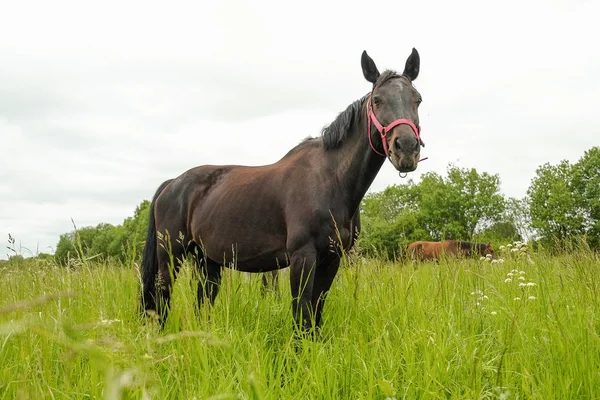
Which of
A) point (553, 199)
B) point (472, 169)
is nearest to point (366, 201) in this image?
point (472, 169)

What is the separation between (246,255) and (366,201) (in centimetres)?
5582

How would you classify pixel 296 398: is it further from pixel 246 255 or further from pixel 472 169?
pixel 472 169

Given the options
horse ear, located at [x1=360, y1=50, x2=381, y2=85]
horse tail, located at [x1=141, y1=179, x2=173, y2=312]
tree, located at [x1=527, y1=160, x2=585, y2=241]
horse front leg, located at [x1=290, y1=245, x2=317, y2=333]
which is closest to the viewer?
horse front leg, located at [x1=290, y1=245, x2=317, y2=333]

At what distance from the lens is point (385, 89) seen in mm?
4195

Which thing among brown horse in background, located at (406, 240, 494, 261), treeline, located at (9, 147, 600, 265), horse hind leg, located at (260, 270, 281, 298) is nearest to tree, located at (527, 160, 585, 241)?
treeline, located at (9, 147, 600, 265)

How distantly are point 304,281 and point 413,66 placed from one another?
2410mm

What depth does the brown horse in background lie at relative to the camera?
5963 mm

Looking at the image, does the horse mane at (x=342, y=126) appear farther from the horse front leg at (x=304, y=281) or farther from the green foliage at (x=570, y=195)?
the green foliage at (x=570, y=195)

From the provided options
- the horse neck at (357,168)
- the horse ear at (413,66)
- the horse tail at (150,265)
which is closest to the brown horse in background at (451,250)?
the horse neck at (357,168)

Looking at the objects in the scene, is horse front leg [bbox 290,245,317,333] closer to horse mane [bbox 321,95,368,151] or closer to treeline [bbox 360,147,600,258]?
horse mane [bbox 321,95,368,151]

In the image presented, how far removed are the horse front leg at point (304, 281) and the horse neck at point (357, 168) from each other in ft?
2.15

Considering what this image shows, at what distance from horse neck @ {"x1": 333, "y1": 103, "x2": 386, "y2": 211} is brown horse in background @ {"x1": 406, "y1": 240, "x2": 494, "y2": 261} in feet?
2.96

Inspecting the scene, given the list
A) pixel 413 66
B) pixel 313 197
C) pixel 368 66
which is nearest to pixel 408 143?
pixel 313 197

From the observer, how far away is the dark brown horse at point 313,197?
407 cm
